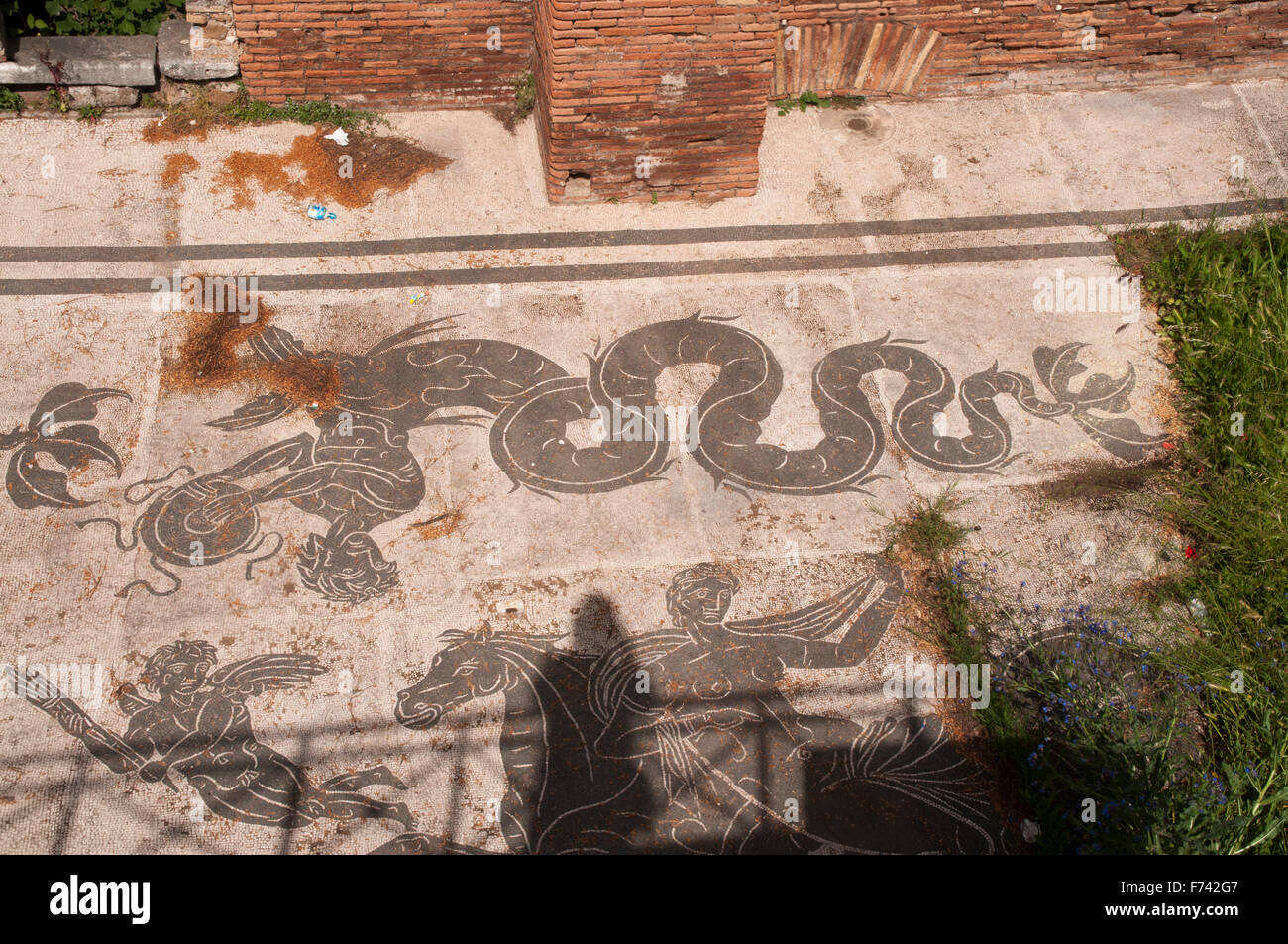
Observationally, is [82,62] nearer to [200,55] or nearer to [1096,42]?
[200,55]

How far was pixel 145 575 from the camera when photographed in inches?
212

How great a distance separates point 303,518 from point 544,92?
3.23 metres

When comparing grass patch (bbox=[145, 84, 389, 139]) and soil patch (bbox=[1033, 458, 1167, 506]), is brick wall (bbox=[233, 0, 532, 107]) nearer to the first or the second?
grass patch (bbox=[145, 84, 389, 139])

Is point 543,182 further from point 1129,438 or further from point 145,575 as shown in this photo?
point 1129,438

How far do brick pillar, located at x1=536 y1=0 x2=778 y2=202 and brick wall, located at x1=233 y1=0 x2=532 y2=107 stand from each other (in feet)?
1.36

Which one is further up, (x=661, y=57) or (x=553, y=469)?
(x=661, y=57)

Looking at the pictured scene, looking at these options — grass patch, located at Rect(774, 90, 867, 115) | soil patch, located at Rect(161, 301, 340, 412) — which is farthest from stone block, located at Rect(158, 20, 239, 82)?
grass patch, located at Rect(774, 90, 867, 115)

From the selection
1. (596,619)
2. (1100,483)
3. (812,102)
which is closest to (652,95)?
(812,102)

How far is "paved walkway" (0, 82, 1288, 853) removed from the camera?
4871 millimetres

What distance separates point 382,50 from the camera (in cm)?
713

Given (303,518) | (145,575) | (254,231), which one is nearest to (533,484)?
(303,518)

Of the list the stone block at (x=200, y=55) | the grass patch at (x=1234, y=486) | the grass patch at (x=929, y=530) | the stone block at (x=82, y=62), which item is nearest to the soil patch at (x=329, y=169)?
the stone block at (x=200, y=55)

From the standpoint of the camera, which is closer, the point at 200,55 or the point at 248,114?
the point at 200,55

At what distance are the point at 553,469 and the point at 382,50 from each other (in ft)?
11.3
